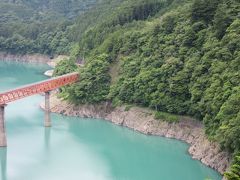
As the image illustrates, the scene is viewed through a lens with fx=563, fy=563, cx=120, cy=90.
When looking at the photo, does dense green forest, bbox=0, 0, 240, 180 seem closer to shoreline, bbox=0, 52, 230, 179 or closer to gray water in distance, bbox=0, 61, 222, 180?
shoreline, bbox=0, 52, 230, 179

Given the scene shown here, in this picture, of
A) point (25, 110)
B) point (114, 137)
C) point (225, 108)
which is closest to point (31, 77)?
point (25, 110)

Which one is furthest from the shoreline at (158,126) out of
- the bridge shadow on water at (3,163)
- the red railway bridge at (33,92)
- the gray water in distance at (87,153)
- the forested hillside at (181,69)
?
the bridge shadow on water at (3,163)

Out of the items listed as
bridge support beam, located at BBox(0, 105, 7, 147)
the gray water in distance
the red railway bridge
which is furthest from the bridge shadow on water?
the red railway bridge

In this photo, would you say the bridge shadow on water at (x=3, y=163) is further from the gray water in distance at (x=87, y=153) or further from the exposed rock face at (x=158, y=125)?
the exposed rock face at (x=158, y=125)

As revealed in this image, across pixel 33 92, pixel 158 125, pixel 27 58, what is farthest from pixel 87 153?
pixel 27 58

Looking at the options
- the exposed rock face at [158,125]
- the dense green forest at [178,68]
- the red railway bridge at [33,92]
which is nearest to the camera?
the exposed rock face at [158,125]

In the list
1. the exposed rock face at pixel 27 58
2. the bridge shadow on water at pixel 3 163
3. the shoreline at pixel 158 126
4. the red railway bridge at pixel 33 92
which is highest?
the red railway bridge at pixel 33 92
